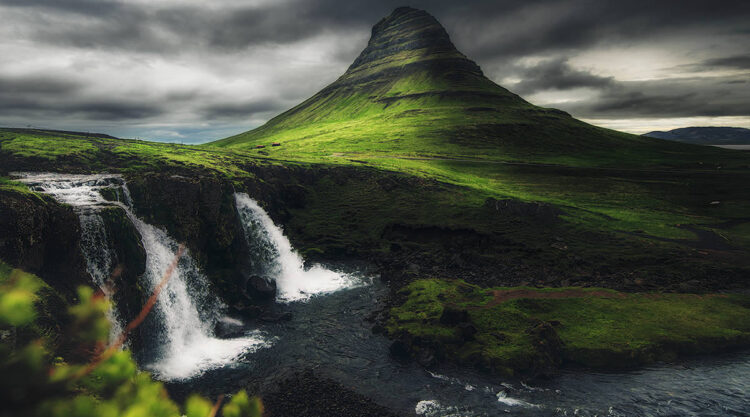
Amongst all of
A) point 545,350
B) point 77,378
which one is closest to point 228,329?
point 545,350

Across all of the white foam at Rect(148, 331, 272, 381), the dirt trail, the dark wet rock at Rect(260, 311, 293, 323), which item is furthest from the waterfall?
the dirt trail

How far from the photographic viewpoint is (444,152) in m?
137

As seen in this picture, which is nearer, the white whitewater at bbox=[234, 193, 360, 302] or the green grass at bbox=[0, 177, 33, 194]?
the green grass at bbox=[0, 177, 33, 194]

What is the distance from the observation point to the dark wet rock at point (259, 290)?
41719 mm

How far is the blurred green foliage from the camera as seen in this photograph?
2.61 meters

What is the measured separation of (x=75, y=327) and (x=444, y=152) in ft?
455

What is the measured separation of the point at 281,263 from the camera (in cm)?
5200

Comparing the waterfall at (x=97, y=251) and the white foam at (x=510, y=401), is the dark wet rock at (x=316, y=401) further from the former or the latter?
the waterfall at (x=97, y=251)

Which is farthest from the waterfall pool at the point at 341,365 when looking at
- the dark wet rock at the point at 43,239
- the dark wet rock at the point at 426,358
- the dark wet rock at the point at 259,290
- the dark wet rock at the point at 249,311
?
the dark wet rock at the point at 259,290

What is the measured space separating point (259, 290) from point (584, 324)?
34183 millimetres

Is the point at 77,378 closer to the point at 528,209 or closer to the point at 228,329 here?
the point at 228,329

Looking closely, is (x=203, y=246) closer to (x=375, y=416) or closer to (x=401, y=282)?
(x=401, y=282)

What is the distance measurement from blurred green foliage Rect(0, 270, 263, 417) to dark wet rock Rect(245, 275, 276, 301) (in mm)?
39221

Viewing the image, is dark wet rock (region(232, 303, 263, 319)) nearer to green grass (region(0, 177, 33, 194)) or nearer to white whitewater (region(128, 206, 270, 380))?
white whitewater (region(128, 206, 270, 380))
